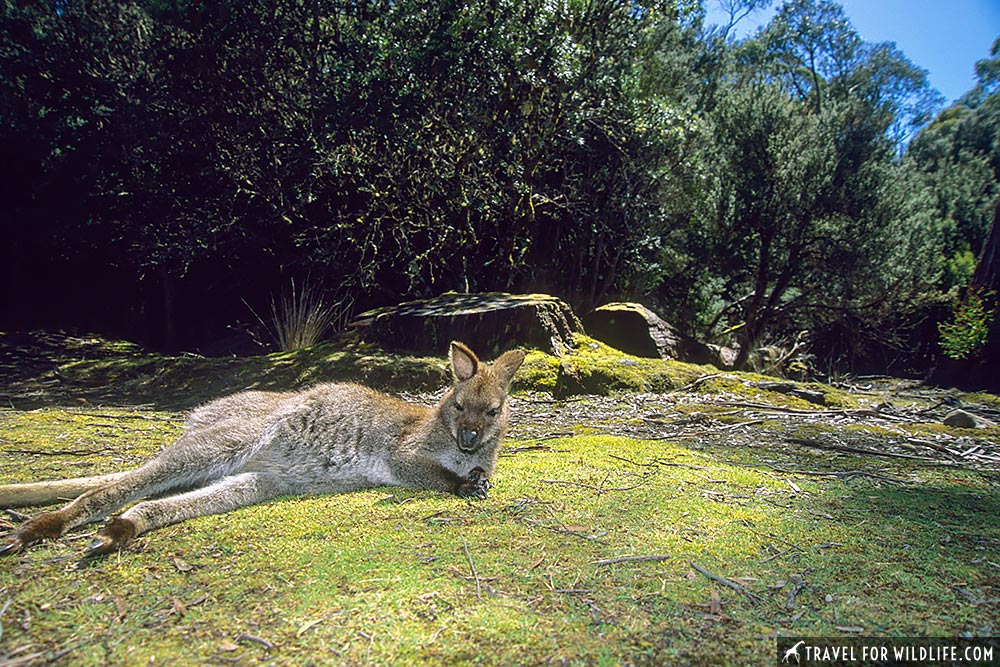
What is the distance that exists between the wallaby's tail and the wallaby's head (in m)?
1.86

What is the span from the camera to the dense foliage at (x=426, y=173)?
10.2 metres

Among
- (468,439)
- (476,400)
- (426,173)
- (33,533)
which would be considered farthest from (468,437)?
(426,173)

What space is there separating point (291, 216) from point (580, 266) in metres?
6.07

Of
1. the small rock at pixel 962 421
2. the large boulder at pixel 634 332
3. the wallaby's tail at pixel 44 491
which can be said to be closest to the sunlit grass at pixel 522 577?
the wallaby's tail at pixel 44 491

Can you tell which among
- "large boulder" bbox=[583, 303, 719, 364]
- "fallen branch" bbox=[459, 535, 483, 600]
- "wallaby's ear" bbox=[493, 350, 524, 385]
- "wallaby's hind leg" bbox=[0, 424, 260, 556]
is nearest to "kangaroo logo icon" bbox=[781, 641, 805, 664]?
"fallen branch" bbox=[459, 535, 483, 600]

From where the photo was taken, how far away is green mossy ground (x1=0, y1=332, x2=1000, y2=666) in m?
2.10

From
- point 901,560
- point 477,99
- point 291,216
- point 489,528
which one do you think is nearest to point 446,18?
point 477,99

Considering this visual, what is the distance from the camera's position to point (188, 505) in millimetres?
3170

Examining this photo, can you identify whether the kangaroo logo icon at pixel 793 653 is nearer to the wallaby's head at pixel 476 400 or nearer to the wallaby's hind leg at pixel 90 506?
the wallaby's head at pixel 476 400

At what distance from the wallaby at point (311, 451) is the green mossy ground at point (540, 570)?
16cm

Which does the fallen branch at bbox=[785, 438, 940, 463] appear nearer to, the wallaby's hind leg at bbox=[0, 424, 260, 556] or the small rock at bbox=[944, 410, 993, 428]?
the small rock at bbox=[944, 410, 993, 428]

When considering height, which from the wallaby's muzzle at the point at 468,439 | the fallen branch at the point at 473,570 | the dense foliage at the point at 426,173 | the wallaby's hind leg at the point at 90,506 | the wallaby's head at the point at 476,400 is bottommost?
the fallen branch at the point at 473,570

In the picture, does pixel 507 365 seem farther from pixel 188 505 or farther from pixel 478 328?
pixel 478 328

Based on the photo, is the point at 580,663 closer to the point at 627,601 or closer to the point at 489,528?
the point at 627,601
